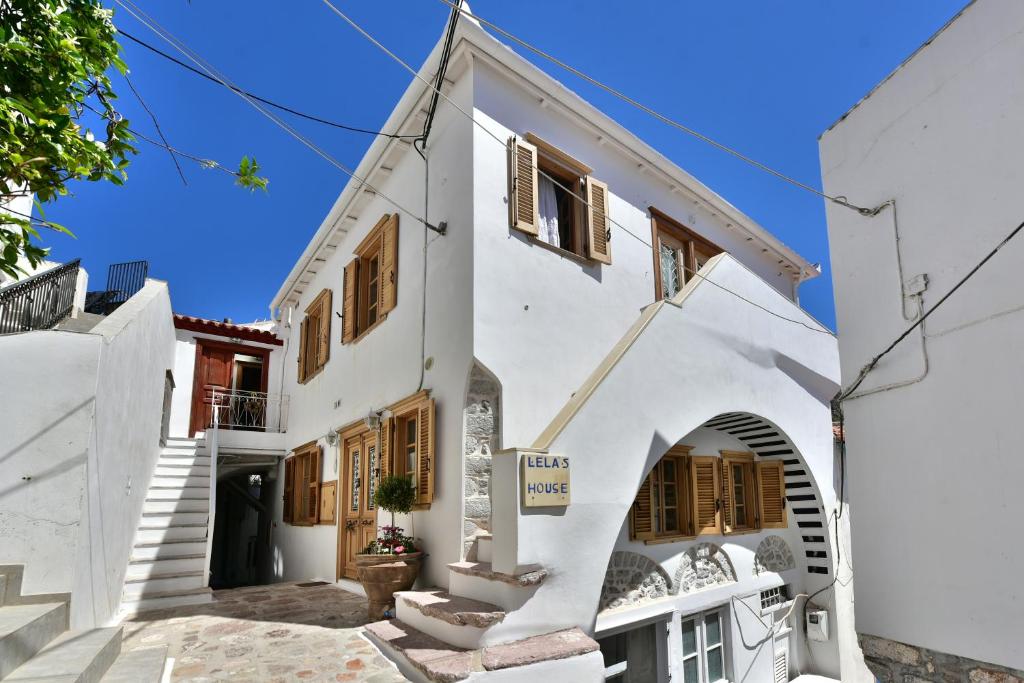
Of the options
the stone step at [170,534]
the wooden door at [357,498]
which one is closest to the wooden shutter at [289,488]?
the stone step at [170,534]

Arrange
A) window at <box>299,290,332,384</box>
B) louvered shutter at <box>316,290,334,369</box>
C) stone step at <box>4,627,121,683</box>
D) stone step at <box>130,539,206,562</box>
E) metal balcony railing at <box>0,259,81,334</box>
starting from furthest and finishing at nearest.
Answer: window at <box>299,290,332,384</box>
louvered shutter at <box>316,290,334,369</box>
stone step at <box>130,539,206,562</box>
metal balcony railing at <box>0,259,81,334</box>
stone step at <box>4,627,121,683</box>

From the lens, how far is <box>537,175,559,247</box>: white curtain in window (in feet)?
25.0

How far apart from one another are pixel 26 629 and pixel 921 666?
609cm

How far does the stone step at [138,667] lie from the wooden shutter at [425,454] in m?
2.71

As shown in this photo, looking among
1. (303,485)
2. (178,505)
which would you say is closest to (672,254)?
(303,485)

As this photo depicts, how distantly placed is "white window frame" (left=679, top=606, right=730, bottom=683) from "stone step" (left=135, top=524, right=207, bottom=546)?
687cm

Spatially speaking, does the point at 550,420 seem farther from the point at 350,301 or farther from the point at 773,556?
the point at 773,556

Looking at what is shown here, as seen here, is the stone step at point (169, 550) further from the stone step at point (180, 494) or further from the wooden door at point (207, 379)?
the wooden door at point (207, 379)

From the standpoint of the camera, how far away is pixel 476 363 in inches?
243

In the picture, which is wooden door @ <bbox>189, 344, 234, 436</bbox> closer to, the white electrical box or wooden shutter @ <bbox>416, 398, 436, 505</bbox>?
wooden shutter @ <bbox>416, 398, 436, 505</bbox>

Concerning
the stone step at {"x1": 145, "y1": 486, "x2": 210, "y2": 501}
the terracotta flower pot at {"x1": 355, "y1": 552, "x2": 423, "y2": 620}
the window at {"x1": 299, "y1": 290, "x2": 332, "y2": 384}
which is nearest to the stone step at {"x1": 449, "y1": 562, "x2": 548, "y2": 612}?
the terracotta flower pot at {"x1": 355, "y1": 552, "x2": 423, "y2": 620}

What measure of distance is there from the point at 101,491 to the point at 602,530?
14.4 feet

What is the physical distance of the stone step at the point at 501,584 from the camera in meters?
4.71

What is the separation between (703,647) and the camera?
7727mm
